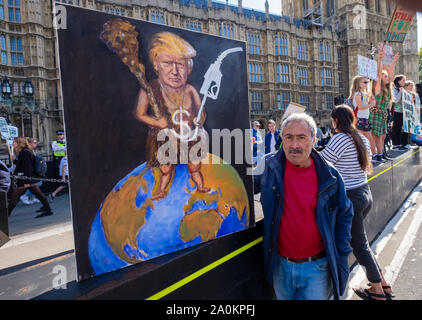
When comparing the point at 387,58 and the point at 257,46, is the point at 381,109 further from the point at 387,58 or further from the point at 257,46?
the point at 257,46

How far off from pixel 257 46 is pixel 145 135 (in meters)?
29.7

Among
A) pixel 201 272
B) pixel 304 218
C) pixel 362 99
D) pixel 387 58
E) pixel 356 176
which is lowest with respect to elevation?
pixel 201 272

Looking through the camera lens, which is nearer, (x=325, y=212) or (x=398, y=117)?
(x=325, y=212)

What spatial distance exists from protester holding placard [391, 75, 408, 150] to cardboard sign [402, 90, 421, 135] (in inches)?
7.0

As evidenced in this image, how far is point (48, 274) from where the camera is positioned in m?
1.33

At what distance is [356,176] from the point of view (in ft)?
7.23

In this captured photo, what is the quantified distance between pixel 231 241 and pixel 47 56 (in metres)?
23.2

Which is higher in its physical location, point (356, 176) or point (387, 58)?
point (387, 58)

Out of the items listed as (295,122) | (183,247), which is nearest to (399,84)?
(295,122)

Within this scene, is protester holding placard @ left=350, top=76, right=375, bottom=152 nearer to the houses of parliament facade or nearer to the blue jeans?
the blue jeans

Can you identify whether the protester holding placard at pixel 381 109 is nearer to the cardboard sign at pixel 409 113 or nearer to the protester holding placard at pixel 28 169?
the cardboard sign at pixel 409 113

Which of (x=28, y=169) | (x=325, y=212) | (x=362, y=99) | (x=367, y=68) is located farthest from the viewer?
(x=28, y=169)

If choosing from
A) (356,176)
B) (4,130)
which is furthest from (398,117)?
(4,130)

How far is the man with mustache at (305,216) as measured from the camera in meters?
1.53
